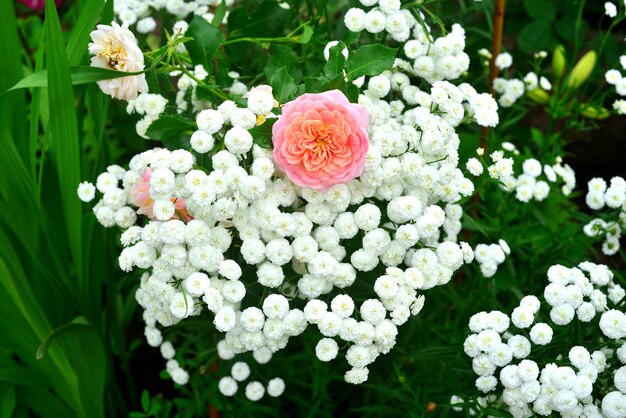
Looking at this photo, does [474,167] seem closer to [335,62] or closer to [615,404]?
[335,62]

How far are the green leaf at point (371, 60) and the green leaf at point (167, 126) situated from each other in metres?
0.25

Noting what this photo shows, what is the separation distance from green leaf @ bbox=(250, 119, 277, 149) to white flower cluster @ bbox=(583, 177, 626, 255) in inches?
24.5

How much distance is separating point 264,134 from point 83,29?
0.35 metres

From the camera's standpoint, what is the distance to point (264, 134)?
1.02 meters

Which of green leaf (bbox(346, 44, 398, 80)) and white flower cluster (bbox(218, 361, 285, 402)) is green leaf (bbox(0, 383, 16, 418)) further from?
green leaf (bbox(346, 44, 398, 80))

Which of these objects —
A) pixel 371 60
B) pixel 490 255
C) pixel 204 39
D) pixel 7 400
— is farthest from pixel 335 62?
pixel 7 400

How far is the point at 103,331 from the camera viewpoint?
4.75 feet

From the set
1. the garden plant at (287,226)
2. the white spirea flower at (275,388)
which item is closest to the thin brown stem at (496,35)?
the garden plant at (287,226)

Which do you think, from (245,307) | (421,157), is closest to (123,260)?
(245,307)

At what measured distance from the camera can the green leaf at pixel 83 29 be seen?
112 centimetres

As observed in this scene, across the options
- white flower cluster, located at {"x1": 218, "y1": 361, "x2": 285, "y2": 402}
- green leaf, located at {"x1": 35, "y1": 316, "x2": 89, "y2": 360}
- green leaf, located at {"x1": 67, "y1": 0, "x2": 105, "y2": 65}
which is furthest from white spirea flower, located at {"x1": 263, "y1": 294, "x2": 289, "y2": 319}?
green leaf, located at {"x1": 67, "y1": 0, "x2": 105, "y2": 65}

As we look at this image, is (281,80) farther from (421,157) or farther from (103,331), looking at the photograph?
(103,331)

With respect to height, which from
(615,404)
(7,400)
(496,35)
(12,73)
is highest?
(12,73)

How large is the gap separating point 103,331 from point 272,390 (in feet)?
1.33
